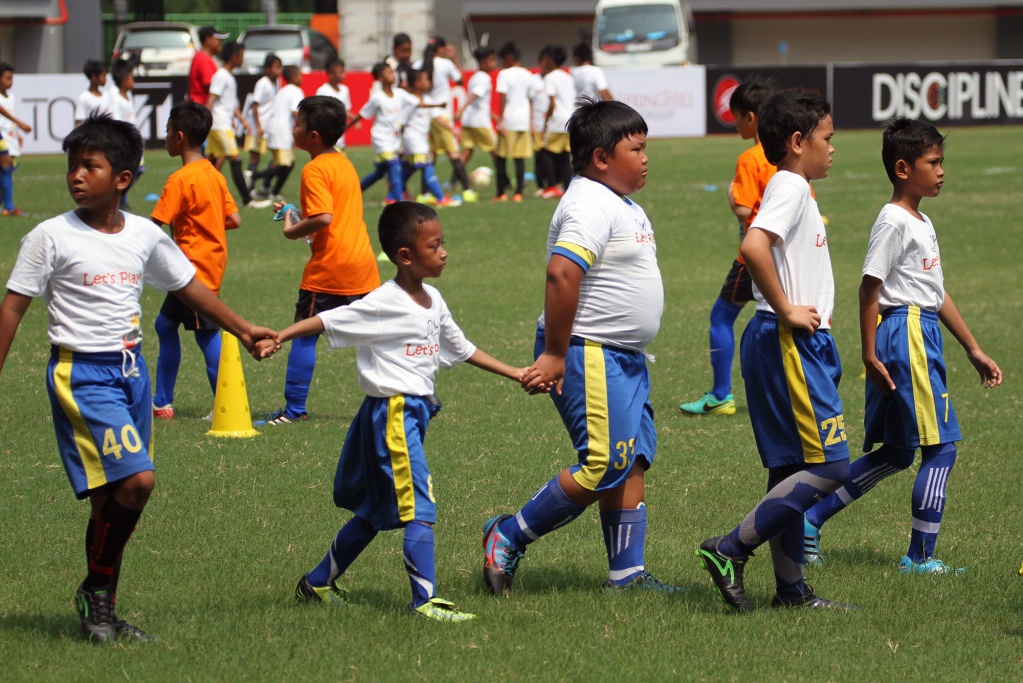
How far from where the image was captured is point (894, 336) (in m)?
5.25

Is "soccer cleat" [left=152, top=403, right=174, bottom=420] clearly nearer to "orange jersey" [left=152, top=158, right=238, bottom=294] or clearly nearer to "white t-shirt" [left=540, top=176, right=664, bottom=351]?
"orange jersey" [left=152, top=158, right=238, bottom=294]

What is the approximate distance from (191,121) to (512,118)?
38.5 ft

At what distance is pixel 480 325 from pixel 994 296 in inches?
189

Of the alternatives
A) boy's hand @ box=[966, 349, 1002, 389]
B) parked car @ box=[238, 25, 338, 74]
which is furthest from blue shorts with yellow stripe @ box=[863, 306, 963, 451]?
parked car @ box=[238, 25, 338, 74]

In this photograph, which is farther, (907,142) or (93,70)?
(93,70)

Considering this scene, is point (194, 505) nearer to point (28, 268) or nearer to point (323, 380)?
point (28, 268)

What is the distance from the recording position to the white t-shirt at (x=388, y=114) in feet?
57.9

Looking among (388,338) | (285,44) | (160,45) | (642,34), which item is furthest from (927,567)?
(285,44)

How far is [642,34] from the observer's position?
33.9 meters

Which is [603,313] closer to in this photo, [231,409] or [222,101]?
[231,409]

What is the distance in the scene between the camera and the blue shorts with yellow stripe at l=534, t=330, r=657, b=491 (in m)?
4.72

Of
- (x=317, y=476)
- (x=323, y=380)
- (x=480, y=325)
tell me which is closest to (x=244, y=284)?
(x=480, y=325)

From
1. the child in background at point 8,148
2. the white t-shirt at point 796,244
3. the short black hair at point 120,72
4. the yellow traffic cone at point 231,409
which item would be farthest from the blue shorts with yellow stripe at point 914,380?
the short black hair at point 120,72

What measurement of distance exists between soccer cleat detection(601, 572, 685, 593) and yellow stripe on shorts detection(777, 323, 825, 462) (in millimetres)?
762
